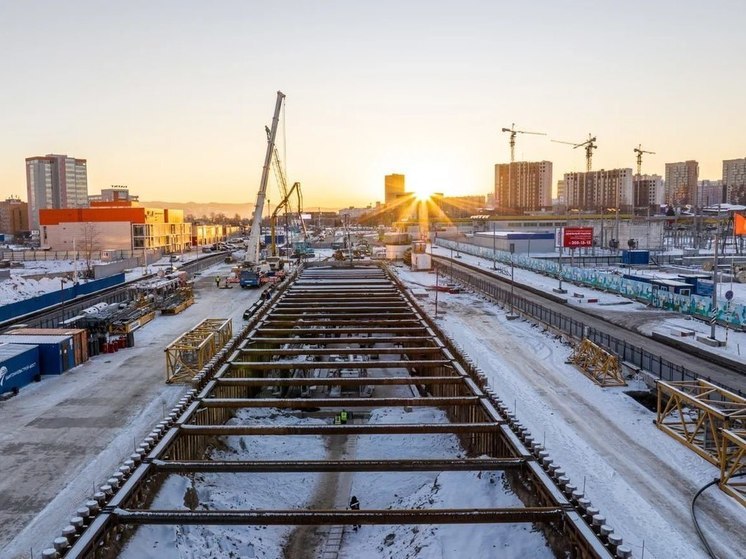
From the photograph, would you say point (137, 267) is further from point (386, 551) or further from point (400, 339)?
point (386, 551)

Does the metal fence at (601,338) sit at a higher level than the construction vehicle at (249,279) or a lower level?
lower

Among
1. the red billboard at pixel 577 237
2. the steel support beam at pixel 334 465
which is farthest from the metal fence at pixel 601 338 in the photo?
the steel support beam at pixel 334 465

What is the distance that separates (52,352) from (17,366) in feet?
9.37

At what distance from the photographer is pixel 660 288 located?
5472cm

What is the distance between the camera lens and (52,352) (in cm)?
3384

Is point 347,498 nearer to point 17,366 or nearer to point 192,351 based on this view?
point 192,351

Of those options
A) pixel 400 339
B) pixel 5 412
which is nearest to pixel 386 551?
pixel 400 339

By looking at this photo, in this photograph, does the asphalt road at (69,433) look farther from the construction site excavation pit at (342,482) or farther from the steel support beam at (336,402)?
the steel support beam at (336,402)

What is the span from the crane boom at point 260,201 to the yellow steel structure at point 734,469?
210 ft

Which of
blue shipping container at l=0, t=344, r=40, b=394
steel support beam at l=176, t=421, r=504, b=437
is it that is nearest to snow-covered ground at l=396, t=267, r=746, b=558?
steel support beam at l=176, t=421, r=504, b=437

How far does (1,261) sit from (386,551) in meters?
103

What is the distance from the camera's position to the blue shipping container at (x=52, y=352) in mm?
33719

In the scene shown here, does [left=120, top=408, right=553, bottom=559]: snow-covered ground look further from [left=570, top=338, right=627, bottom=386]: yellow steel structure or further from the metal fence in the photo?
the metal fence

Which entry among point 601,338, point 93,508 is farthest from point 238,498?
point 601,338
